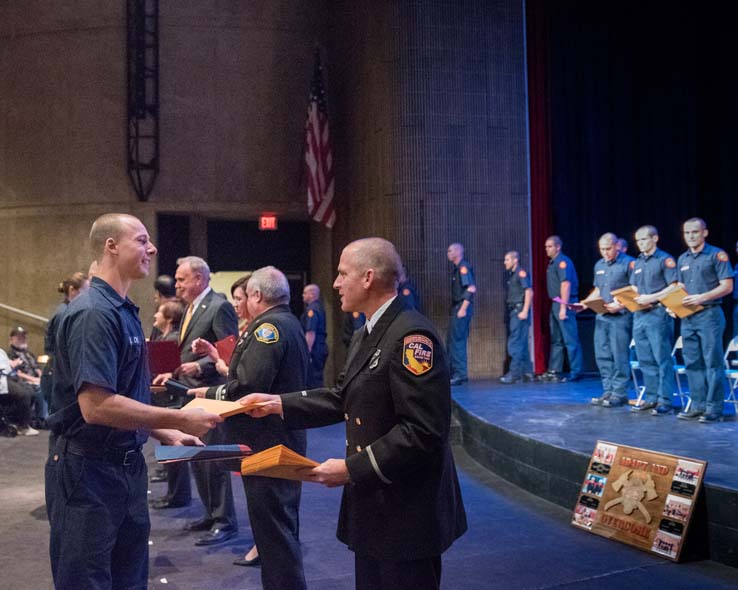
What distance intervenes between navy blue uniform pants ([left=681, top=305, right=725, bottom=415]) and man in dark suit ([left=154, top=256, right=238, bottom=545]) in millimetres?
3861

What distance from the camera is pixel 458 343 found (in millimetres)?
9602

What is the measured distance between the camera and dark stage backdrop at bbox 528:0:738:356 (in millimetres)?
11133

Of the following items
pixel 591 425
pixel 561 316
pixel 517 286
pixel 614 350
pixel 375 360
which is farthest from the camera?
pixel 517 286

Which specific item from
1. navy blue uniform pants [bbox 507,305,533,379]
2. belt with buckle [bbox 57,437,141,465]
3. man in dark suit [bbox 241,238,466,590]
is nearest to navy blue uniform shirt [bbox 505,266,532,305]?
navy blue uniform pants [bbox 507,305,533,379]

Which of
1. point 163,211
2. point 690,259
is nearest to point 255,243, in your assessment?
point 163,211

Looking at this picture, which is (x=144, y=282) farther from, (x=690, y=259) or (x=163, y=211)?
(x=690, y=259)

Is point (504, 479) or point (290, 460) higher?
point (290, 460)

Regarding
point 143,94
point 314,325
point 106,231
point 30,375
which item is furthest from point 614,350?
point 143,94

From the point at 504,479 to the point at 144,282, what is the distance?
23.0 ft

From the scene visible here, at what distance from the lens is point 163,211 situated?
38.8ft

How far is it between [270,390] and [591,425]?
3460mm

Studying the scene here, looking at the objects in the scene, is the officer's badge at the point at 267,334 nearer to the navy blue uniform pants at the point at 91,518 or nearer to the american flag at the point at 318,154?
the navy blue uniform pants at the point at 91,518

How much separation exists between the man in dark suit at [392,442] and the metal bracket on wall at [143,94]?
9780mm

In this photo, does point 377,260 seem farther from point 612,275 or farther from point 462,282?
point 462,282
